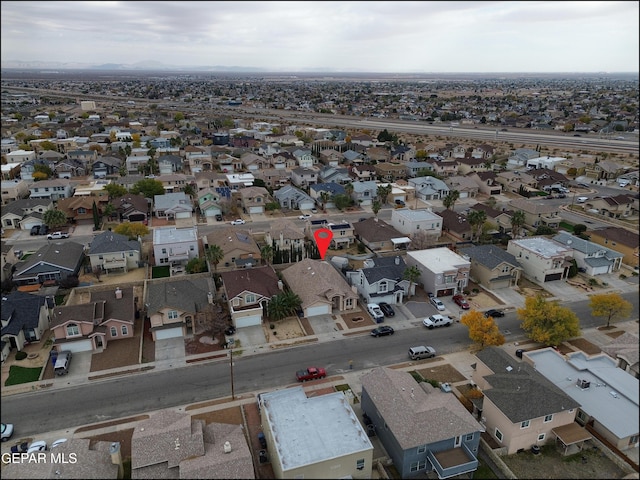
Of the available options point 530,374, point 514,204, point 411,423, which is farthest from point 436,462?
point 514,204

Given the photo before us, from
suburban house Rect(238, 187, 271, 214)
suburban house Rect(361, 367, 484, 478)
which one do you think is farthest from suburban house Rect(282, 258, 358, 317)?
suburban house Rect(238, 187, 271, 214)

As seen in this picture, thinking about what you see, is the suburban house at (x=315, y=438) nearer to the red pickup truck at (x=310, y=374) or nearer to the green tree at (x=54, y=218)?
the red pickup truck at (x=310, y=374)

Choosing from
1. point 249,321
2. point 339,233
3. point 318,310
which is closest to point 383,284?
point 318,310

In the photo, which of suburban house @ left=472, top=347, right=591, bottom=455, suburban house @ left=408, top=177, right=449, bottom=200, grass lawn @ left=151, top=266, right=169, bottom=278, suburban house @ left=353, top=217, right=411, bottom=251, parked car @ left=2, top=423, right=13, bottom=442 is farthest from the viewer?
suburban house @ left=408, top=177, right=449, bottom=200

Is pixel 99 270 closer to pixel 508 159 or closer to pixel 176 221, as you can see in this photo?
pixel 176 221

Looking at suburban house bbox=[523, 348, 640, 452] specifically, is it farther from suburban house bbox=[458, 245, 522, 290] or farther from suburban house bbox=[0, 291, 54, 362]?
suburban house bbox=[0, 291, 54, 362]
